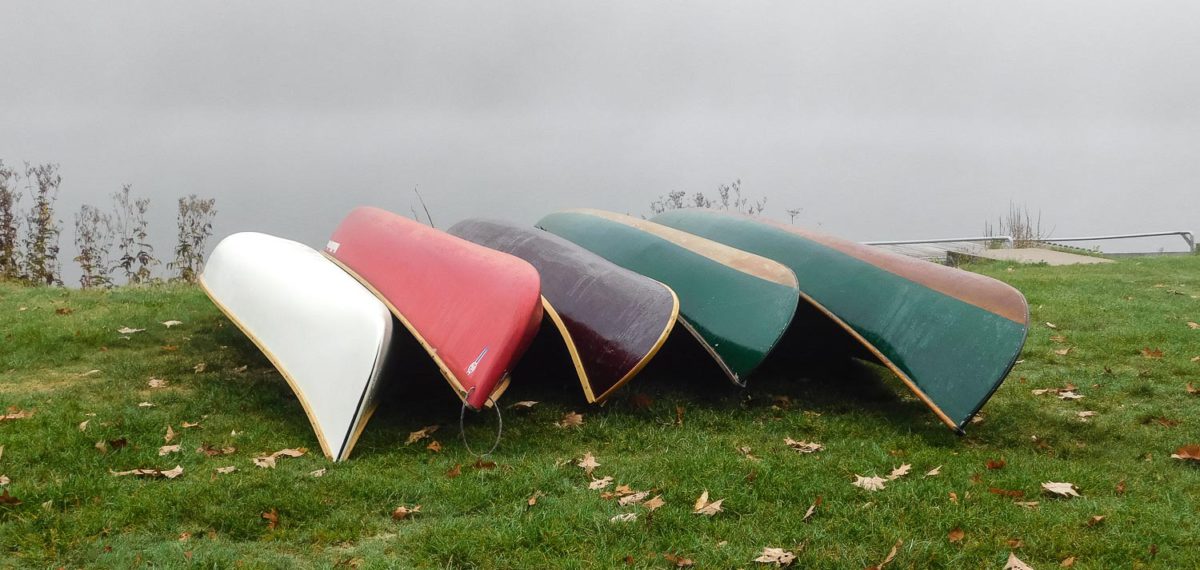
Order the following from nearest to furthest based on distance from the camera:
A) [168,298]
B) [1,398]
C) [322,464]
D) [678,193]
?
[322,464] < [1,398] < [168,298] < [678,193]

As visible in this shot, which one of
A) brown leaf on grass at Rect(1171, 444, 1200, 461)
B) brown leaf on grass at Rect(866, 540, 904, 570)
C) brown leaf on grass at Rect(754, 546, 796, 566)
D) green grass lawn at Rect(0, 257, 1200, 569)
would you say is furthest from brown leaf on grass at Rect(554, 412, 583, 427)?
brown leaf on grass at Rect(1171, 444, 1200, 461)

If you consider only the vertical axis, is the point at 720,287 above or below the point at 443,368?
above

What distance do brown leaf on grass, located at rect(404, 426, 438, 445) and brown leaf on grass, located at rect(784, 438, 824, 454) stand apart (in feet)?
7.12

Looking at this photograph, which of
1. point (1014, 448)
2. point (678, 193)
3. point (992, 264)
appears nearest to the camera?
point (1014, 448)

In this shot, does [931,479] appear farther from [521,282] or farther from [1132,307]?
[1132,307]

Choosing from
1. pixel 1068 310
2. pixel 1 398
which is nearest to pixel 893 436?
pixel 1068 310

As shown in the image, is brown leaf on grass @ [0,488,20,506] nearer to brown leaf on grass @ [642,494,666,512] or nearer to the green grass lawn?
the green grass lawn

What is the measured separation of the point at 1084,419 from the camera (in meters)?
6.06

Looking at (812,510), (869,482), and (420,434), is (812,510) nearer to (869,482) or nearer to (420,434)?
(869,482)

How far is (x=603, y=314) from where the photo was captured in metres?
6.22

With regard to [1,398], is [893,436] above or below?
above

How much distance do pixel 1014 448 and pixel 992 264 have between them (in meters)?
9.04

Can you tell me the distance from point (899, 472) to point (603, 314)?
2.15 metres

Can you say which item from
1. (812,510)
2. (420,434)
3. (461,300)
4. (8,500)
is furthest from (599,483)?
(8,500)
